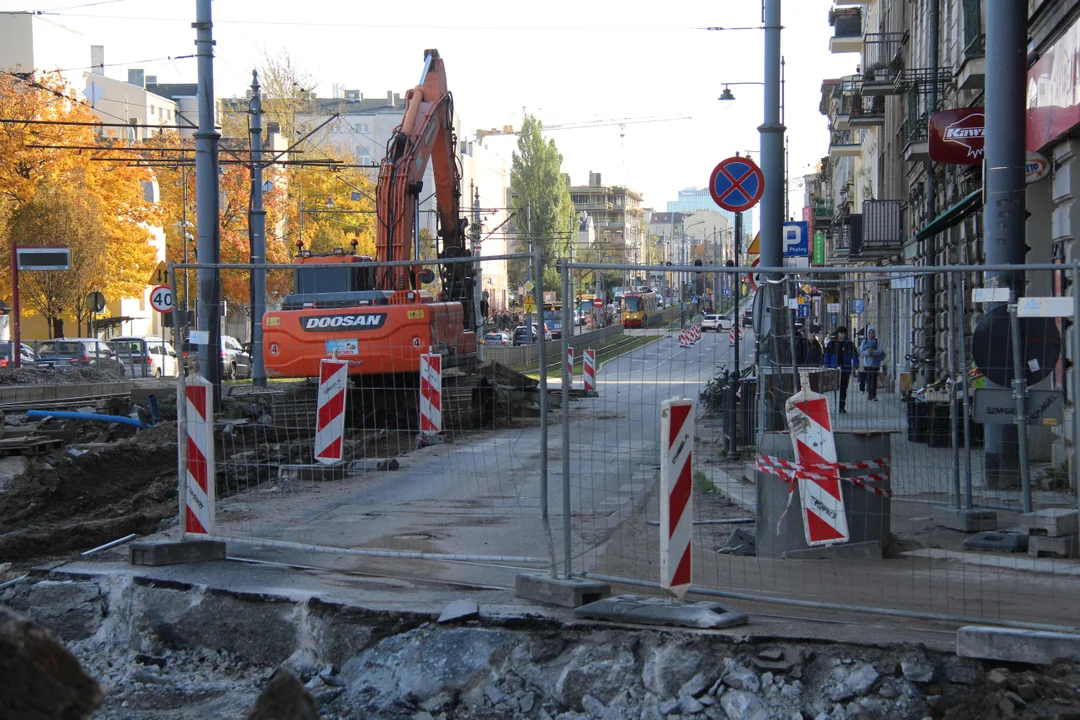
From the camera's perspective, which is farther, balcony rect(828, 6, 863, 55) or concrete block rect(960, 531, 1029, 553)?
balcony rect(828, 6, 863, 55)

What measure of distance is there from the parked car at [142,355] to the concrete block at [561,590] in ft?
97.0

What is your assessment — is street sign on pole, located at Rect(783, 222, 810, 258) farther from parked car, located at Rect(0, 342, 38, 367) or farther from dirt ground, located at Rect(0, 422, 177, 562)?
parked car, located at Rect(0, 342, 38, 367)

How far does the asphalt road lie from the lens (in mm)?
7293

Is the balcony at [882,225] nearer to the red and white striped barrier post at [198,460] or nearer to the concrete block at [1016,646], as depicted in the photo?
the red and white striped barrier post at [198,460]

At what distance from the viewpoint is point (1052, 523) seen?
7.60 metres

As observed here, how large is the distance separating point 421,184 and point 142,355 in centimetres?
1850

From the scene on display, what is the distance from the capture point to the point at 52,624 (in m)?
6.55

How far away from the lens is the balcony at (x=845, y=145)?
51781 mm

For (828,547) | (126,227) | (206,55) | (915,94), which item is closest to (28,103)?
(126,227)

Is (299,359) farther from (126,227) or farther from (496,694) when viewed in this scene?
(126,227)

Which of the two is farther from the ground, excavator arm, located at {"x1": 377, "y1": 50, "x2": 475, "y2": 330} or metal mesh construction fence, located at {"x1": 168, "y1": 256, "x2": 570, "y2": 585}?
excavator arm, located at {"x1": 377, "y1": 50, "x2": 475, "y2": 330}

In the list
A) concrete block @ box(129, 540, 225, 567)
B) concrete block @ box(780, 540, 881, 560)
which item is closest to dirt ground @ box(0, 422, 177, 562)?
concrete block @ box(129, 540, 225, 567)

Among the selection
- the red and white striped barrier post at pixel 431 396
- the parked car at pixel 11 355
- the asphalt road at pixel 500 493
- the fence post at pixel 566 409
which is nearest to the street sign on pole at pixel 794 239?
the red and white striped barrier post at pixel 431 396

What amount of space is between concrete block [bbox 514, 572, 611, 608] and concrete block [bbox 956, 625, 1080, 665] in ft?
6.43
